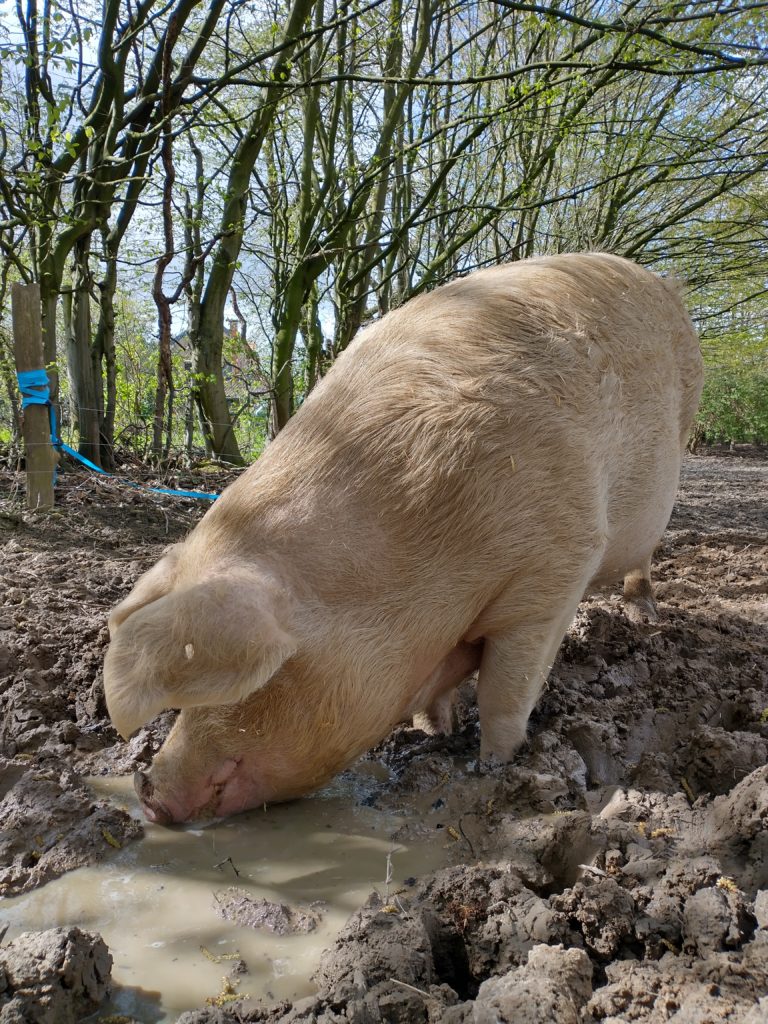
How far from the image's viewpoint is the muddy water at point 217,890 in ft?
6.13

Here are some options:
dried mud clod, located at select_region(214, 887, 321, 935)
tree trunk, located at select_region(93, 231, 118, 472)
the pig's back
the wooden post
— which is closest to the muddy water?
dried mud clod, located at select_region(214, 887, 321, 935)

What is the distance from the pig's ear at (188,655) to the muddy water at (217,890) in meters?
0.51

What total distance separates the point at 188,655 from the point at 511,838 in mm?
1117

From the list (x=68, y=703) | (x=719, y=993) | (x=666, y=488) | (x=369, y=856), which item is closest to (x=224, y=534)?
(x=369, y=856)

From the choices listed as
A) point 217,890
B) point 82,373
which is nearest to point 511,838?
point 217,890

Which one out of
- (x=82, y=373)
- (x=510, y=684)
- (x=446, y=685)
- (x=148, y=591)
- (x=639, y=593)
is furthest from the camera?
(x=82, y=373)

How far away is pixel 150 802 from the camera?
2.58 m

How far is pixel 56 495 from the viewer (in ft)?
21.0

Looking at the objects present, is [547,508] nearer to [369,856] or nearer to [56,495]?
[369,856]

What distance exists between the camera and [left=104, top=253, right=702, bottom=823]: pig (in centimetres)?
226

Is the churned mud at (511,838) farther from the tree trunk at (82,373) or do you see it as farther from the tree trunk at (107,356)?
the tree trunk at (107,356)

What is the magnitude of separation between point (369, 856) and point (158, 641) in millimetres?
975

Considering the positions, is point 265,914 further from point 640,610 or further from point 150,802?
point 640,610

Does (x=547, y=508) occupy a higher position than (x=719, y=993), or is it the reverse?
(x=547, y=508)
